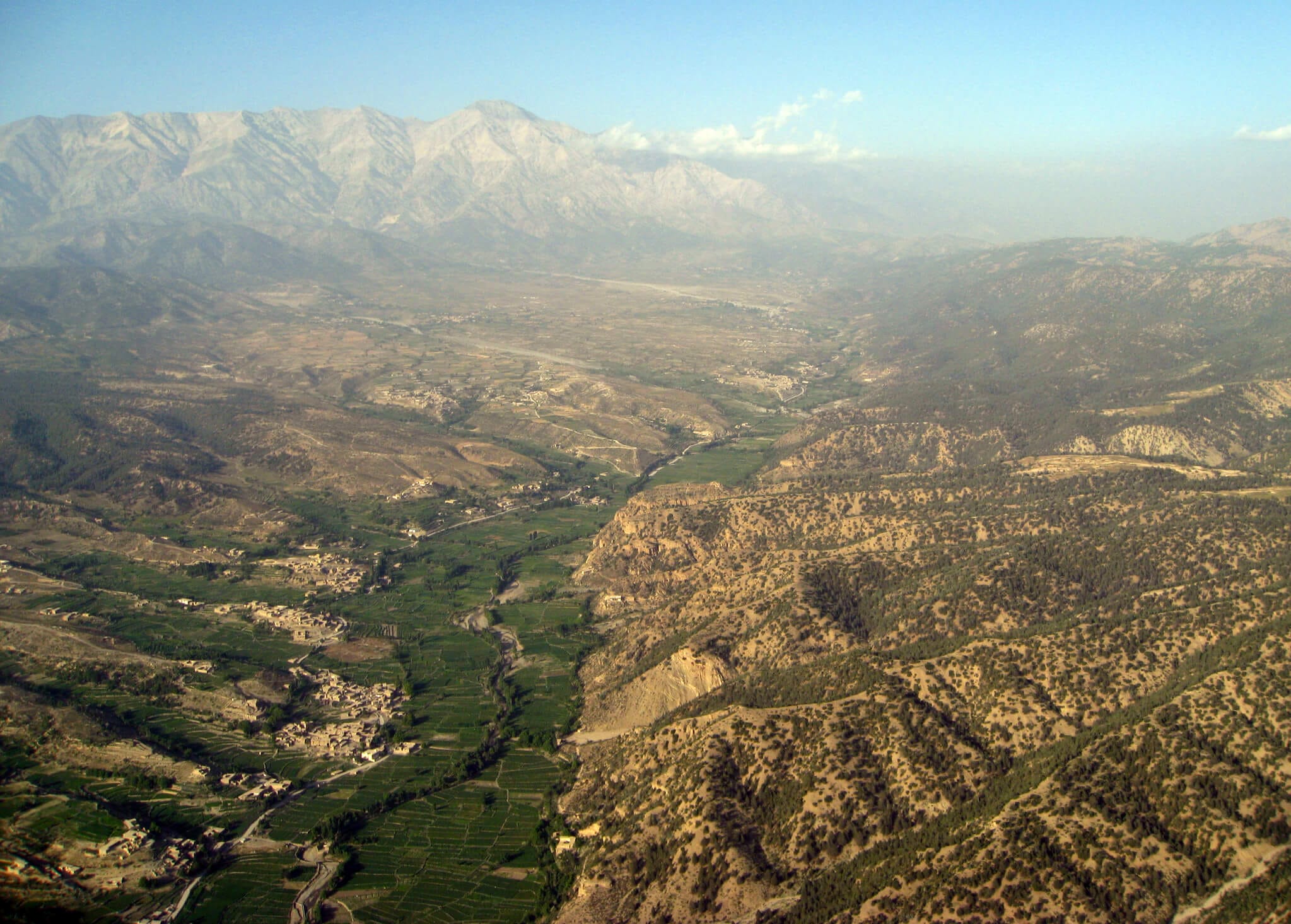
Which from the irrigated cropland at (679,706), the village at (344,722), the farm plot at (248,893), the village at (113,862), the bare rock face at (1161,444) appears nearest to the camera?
the irrigated cropland at (679,706)

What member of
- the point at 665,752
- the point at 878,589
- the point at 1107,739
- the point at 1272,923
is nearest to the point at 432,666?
the point at 665,752

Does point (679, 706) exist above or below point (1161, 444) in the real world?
below

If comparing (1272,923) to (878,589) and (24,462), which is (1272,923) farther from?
(24,462)

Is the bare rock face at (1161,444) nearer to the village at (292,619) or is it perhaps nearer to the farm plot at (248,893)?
the village at (292,619)

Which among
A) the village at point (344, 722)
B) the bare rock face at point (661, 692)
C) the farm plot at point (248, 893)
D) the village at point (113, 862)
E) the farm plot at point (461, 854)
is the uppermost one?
the bare rock face at point (661, 692)

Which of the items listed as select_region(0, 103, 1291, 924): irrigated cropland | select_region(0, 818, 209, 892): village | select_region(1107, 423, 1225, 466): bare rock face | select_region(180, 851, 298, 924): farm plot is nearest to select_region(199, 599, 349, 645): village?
select_region(0, 103, 1291, 924): irrigated cropland

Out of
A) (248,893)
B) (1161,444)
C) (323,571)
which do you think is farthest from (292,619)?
(1161,444)

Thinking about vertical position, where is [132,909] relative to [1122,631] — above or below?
below

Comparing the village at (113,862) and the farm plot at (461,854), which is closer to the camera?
the farm plot at (461,854)

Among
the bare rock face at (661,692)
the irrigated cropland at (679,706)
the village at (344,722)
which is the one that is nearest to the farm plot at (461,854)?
the irrigated cropland at (679,706)

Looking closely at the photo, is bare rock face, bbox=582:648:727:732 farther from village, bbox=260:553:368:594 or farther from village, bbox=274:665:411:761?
village, bbox=260:553:368:594

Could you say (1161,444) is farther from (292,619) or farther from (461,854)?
(461,854)
